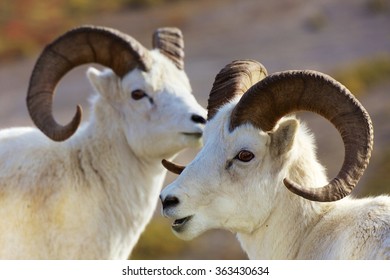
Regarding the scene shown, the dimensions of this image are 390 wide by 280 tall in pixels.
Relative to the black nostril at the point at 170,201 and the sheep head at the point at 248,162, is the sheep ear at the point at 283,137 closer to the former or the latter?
the sheep head at the point at 248,162

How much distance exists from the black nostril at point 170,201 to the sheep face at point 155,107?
251 centimetres

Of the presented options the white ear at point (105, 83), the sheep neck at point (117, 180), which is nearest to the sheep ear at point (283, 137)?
the sheep neck at point (117, 180)

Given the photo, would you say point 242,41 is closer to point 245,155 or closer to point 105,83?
point 105,83

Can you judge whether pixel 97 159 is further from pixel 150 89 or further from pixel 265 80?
pixel 265 80

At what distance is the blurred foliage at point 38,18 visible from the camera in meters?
41.8

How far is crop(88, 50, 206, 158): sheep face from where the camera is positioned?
10172mm

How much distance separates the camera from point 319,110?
7.63 metres

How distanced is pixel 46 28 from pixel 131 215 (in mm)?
34546

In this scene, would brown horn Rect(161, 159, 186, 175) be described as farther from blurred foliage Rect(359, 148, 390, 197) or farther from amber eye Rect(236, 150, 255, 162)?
blurred foliage Rect(359, 148, 390, 197)

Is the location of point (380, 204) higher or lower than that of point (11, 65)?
higher

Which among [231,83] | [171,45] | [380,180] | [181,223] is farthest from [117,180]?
[380,180]

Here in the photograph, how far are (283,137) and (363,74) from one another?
27529mm

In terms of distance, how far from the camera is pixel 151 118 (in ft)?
34.1

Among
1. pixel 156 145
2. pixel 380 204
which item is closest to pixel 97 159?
pixel 156 145
